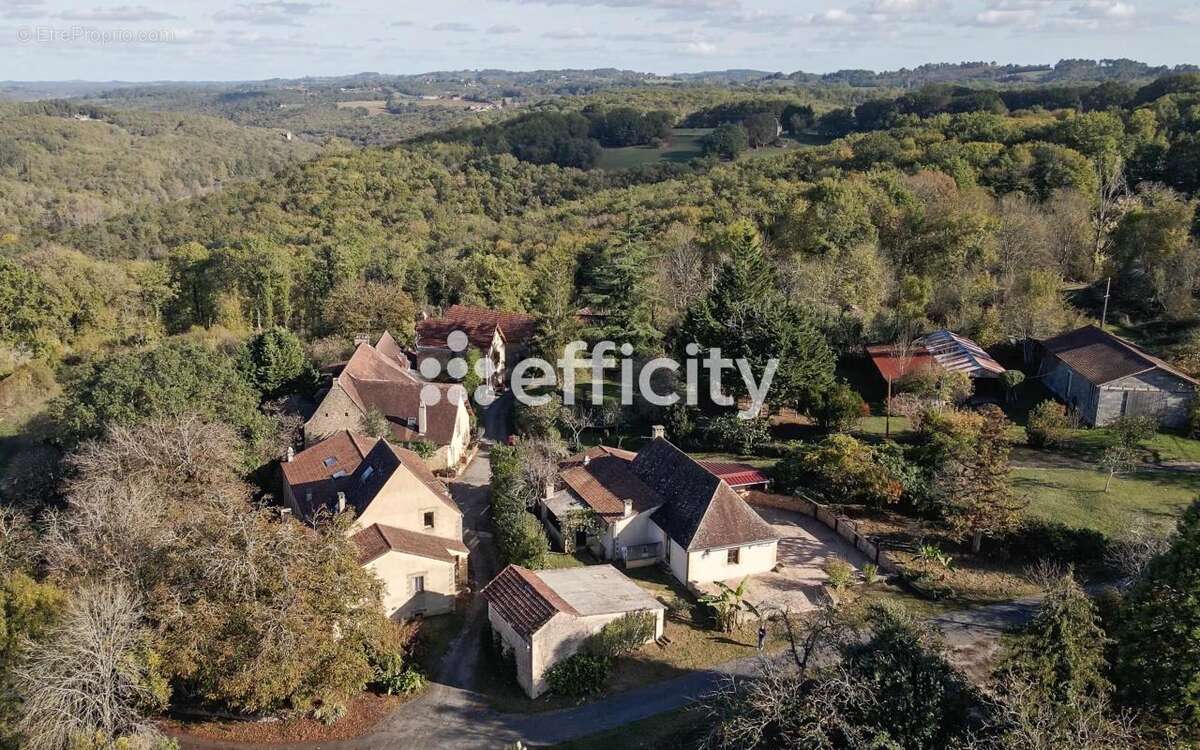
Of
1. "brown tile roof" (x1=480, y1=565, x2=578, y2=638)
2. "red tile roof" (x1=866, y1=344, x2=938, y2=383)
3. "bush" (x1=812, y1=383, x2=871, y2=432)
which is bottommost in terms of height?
"brown tile roof" (x1=480, y1=565, x2=578, y2=638)

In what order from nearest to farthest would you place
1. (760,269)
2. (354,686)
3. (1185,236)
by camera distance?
(354,686)
(760,269)
(1185,236)

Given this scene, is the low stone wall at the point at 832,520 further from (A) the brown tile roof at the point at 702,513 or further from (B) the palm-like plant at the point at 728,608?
(B) the palm-like plant at the point at 728,608

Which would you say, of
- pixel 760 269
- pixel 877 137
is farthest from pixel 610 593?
pixel 877 137

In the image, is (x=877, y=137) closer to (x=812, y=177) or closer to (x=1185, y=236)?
(x=812, y=177)

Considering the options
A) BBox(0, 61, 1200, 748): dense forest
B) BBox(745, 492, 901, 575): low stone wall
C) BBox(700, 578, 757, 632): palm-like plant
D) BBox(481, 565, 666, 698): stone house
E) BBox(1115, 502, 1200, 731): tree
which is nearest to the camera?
BBox(1115, 502, 1200, 731): tree

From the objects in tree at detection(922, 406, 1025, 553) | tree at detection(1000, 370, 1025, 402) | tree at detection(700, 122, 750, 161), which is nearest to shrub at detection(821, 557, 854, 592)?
tree at detection(922, 406, 1025, 553)

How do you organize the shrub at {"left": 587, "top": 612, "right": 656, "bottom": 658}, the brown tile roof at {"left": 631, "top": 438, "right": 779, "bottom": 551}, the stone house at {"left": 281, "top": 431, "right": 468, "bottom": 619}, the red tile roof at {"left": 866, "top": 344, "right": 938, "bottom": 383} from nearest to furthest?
the shrub at {"left": 587, "top": 612, "right": 656, "bottom": 658}, the stone house at {"left": 281, "top": 431, "right": 468, "bottom": 619}, the brown tile roof at {"left": 631, "top": 438, "right": 779, "bottom": 551}, the red tile roof at {"left": 866, "top": 344, "right": 938, "bottom": 383}

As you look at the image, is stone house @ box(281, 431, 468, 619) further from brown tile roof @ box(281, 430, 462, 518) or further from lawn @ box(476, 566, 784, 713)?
lawn @ box(476, 566, 784, 713)

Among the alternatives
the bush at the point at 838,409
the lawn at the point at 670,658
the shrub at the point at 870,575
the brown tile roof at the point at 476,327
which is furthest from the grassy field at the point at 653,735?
the brown tile roof at the point at 476,327
